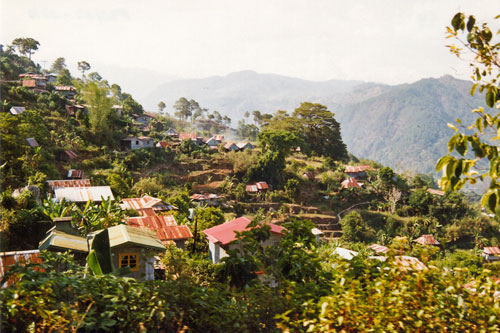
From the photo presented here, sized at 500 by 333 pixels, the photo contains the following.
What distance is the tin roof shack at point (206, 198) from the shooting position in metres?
22.4

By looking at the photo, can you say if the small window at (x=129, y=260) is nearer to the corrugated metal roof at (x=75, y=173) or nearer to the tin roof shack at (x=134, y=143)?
the corrugated metal roof at (x=75, y=173)

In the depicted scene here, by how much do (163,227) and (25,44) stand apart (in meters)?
49.5

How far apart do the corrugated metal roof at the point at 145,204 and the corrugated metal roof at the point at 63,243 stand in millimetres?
10564

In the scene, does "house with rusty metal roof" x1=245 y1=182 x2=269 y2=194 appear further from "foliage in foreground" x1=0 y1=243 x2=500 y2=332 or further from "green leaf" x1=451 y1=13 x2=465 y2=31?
"green leaf" x1=451 y1=13 x2=465 y2=31

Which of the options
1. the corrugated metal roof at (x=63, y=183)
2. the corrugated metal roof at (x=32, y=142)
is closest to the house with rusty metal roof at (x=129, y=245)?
the corrugated metal roof at (x=63, y=183)

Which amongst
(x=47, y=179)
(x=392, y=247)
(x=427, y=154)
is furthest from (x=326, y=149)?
(x=427, y=154)

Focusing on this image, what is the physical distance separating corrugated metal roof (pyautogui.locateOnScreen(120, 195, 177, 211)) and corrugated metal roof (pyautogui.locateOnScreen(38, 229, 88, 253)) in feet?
34.7

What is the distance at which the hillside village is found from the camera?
2.17 m

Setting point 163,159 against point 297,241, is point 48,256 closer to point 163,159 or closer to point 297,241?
point 297,241

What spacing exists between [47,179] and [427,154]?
587ft

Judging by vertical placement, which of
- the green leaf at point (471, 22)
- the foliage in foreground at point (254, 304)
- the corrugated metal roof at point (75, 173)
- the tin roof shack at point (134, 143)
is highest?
the green leaf at point (471, 22)

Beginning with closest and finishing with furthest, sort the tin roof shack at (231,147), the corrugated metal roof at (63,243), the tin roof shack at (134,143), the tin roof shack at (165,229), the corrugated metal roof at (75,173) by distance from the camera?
the corrugated metal roof at (63,243) < the tin roof shack at (165,229) < the corrugated metal roof at (75,173) < the tin roof shack at (134,143) < the tin roof shack at (231,147)

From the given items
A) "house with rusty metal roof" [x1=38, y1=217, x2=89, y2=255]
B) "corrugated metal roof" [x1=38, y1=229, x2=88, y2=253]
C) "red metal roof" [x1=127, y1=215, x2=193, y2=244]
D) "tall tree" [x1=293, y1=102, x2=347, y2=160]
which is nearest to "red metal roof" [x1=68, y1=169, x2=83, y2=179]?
"red metal roof" [x1=127, y1=215, x2=193, y2=244]

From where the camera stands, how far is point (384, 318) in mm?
1956
